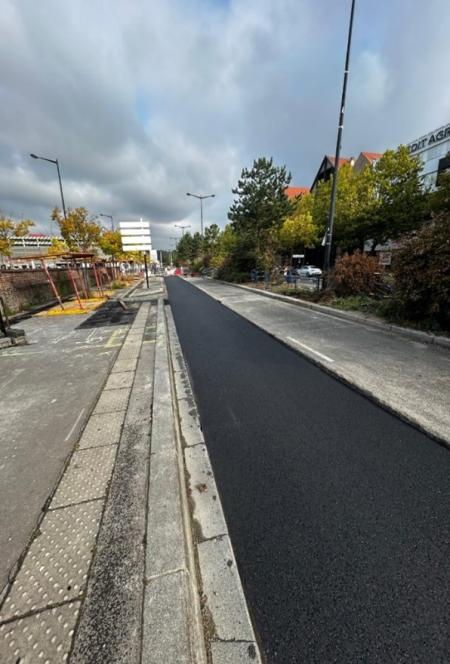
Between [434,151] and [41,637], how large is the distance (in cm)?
4678

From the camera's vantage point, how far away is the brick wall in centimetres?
1108

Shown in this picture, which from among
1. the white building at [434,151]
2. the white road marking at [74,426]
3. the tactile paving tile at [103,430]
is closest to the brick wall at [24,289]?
the white road marking at [74,426]

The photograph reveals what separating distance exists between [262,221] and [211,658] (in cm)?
2368

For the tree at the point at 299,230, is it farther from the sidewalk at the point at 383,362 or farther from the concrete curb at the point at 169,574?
the concrete curb at the point at 169,574

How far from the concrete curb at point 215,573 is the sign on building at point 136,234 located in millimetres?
18695

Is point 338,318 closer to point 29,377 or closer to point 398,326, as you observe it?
point 398,326

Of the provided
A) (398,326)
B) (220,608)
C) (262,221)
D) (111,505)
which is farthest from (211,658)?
(262,221)

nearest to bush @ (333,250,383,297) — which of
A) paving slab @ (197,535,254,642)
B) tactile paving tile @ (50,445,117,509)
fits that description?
tactile paving tile @ (50,445,117,509)

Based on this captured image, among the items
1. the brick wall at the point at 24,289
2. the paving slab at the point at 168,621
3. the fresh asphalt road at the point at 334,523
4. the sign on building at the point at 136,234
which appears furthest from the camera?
the sign on building at the point at 136,234

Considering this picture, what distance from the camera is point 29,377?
4742 millimetres

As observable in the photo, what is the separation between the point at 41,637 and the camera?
1335 mm

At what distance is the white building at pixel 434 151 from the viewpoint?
30.7 meters

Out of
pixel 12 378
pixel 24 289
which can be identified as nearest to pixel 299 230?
pixel 24 289

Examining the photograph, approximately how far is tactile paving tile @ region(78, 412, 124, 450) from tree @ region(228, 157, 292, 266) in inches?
777
